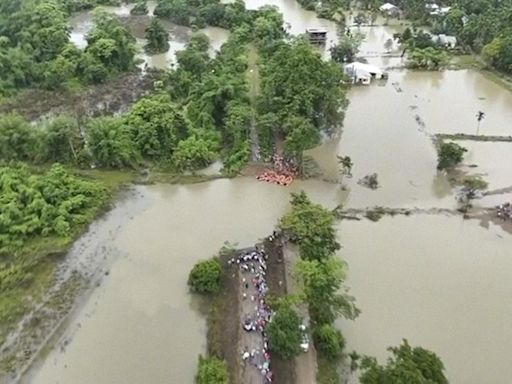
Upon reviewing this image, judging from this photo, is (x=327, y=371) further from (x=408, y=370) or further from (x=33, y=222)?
(x=33, y=222)

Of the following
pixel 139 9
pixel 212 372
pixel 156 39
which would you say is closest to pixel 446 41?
pixel 156 39

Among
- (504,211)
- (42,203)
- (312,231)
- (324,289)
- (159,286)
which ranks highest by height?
(312,231)

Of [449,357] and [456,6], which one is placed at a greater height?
[456,6]

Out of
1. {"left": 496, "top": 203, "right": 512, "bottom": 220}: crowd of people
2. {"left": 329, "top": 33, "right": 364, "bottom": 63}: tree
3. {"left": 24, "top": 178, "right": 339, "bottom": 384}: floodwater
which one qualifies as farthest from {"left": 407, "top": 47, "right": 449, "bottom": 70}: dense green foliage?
{"left": 24, "top": 178, "right": 339, "bottom": 384}: floodwater

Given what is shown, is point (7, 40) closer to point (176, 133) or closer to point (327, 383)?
point (176, 133)

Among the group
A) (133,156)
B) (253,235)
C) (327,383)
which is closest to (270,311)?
(327,383)

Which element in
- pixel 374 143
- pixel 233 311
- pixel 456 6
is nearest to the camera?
pixel 233 311

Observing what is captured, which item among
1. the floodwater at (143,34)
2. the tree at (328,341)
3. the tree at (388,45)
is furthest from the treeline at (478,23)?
the tree at (328,341)
